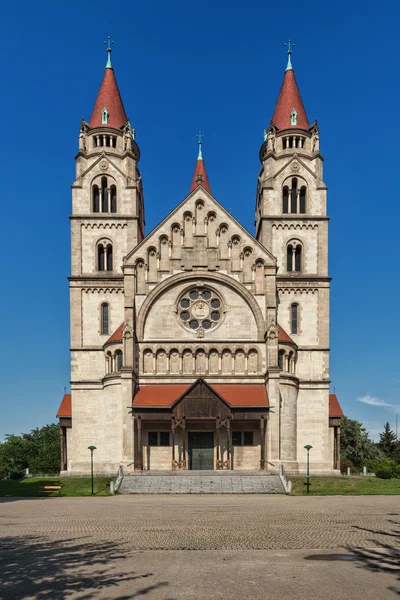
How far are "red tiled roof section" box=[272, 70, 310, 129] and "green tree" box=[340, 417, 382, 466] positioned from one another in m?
46.4

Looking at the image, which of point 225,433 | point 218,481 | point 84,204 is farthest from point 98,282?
point 218,481

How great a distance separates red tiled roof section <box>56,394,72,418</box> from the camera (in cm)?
5619

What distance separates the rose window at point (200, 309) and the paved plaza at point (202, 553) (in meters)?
24.7

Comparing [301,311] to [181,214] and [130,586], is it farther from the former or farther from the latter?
[130,586]

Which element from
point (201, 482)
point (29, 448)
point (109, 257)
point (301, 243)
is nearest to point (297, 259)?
point (301, 243)

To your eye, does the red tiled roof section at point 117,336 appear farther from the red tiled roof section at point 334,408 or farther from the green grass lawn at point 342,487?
the red tiled roof section at point 334,408

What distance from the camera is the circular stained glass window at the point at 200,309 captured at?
52.2m

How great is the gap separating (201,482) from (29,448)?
227 ft

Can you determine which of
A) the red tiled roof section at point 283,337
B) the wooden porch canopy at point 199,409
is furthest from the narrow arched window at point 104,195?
the red tiled roof section at point 283,337

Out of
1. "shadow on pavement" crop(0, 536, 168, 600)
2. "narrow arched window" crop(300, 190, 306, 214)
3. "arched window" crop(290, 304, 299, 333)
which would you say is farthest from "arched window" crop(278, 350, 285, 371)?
"shadow on pavement" crop(0, 536, 168, 600)

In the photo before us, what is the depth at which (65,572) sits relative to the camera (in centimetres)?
1452

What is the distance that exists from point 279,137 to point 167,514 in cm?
4165

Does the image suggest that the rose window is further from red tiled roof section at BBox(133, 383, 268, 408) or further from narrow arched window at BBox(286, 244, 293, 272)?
narrow arched window at BBox(286, 244, 293, 272)

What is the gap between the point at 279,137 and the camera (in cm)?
5872
